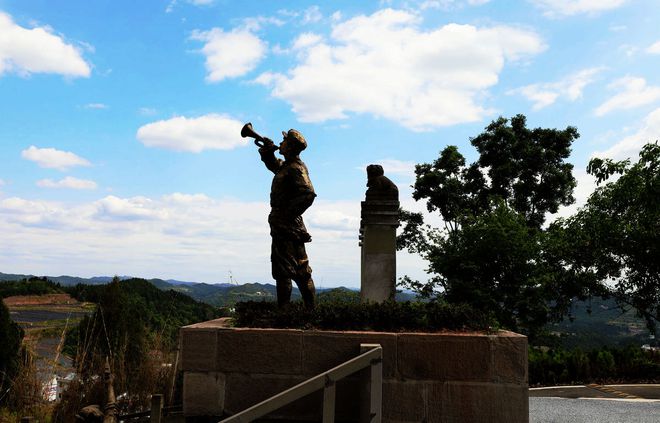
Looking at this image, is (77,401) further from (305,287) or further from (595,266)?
(595,266)

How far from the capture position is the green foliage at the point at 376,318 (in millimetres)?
5207

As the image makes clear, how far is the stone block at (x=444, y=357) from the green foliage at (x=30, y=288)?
152 ft

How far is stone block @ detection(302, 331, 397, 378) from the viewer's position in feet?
16.2

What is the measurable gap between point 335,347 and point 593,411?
5033 mm

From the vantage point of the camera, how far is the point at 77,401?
260 inches

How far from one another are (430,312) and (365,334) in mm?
791

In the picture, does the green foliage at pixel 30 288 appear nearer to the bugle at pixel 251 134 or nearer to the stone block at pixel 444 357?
the bugle at pixel 251 134

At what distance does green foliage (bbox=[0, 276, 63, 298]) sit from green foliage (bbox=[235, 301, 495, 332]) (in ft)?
148

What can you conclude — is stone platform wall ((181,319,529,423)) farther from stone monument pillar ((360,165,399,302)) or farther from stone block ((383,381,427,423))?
stone monument pillar ((360,165,399,302))

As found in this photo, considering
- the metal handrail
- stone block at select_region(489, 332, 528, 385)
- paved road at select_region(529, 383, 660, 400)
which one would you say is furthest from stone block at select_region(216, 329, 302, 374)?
paved road at select_region(529, 383, 660, 400)

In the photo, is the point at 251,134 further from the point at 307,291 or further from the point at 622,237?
the point at 622,237

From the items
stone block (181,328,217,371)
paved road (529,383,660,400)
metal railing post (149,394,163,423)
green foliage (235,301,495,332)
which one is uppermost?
green foliage (235,301,495,332)

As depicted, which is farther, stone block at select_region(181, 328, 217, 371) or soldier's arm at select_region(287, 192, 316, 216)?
soldier's arm at select_region(287, 192, 316, 216)

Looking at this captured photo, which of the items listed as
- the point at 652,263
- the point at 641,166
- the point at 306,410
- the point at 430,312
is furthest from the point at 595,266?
the point at 306,410
